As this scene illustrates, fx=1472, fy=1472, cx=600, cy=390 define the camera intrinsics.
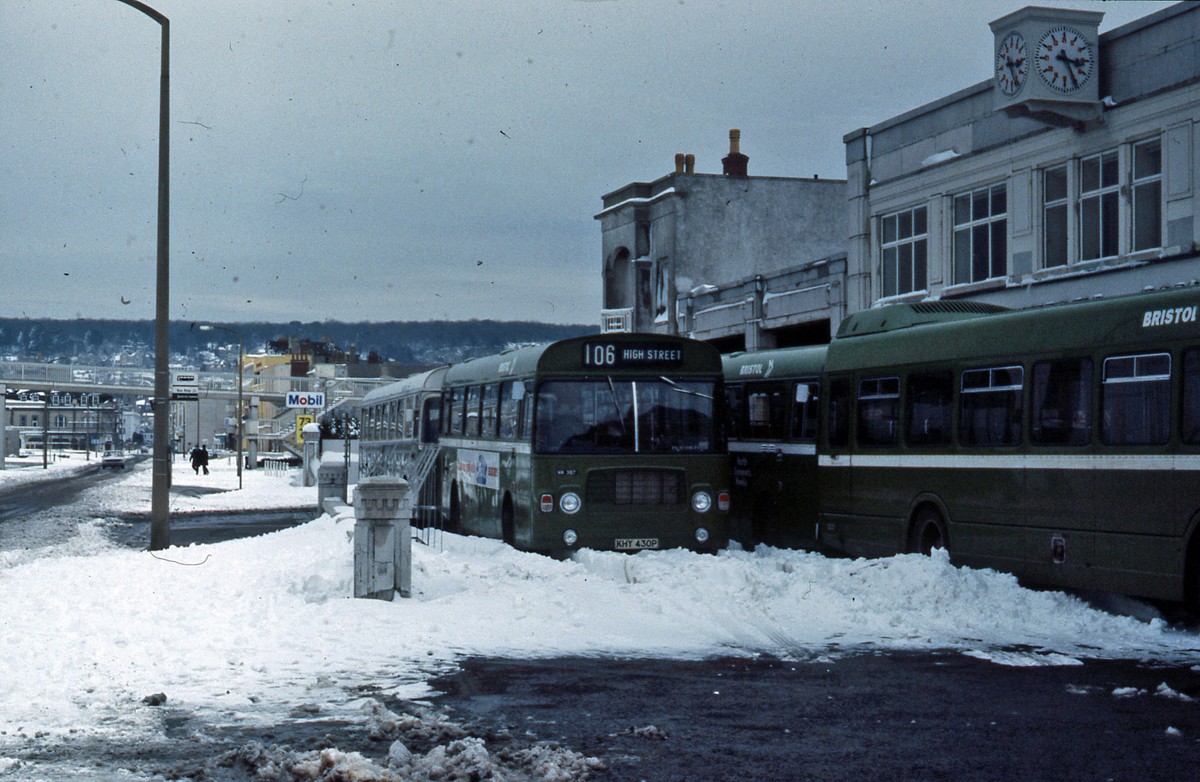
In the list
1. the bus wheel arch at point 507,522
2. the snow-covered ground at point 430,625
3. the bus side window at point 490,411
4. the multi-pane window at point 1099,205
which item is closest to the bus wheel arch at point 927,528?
the snow-covered ground at point 430,625

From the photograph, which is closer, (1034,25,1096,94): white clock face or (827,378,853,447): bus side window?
(827,378,853,447): bus side window

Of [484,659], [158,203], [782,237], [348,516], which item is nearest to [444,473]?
[348,516]

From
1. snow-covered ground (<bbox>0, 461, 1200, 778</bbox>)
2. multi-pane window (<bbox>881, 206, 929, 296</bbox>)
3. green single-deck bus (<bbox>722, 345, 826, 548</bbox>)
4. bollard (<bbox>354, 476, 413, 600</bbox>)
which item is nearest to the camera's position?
snow-covered ground (<bbox>0, 461, 1200, 778</bbox>)

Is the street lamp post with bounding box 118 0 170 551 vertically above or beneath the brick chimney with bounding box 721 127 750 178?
beneath

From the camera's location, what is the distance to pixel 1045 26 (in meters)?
26.3

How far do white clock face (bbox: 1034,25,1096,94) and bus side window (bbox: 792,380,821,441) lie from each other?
9206mm

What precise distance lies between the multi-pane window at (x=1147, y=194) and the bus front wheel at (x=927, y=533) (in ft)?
35.7

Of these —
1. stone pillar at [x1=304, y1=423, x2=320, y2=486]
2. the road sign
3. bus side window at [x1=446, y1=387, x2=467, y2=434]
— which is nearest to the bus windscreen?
bus side window at [x1=446, y1=387, x2=467, y2=434]

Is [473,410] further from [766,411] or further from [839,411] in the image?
[839,411]

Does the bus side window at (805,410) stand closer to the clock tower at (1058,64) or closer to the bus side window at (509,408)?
the bus side window at (509,408)

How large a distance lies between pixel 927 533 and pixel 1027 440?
2.43 m

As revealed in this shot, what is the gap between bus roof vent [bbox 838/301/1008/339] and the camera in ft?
58.4

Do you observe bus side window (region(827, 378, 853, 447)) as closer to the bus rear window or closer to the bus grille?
the bus rear window

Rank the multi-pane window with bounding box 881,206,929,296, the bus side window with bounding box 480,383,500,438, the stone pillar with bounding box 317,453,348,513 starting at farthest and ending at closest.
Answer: the multi-pane window with bounding box 881,206,929,296 < the stone pillar with bounding box 317,453,348,513 < the bus side window with bounding box 480,383,500,438
